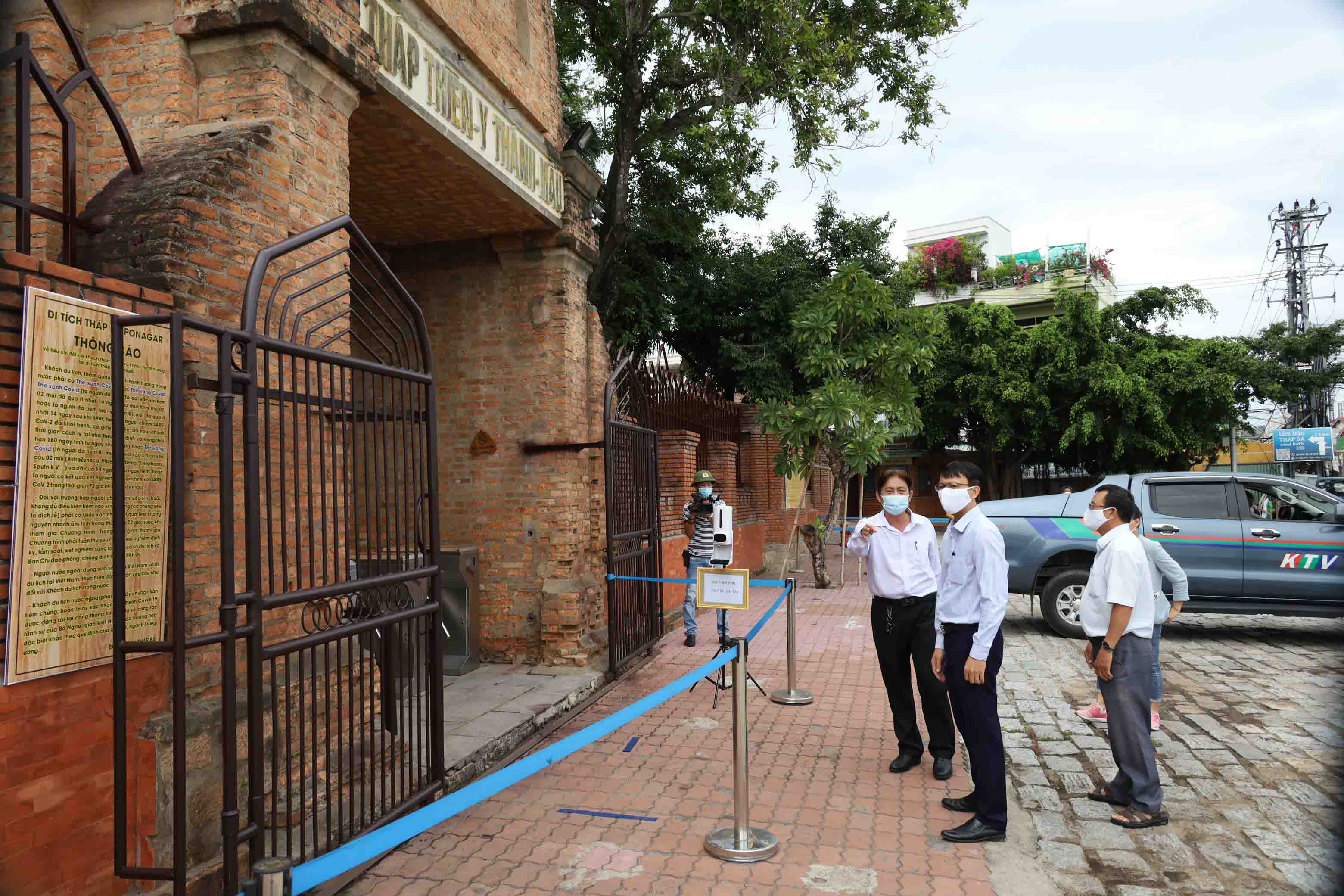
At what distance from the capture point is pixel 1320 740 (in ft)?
18.8

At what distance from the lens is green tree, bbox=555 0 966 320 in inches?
410

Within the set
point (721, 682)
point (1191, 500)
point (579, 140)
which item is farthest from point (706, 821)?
point (1191, 500)

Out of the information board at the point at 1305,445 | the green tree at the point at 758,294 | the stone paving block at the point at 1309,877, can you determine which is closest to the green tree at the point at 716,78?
the green tree at the point at 758,294

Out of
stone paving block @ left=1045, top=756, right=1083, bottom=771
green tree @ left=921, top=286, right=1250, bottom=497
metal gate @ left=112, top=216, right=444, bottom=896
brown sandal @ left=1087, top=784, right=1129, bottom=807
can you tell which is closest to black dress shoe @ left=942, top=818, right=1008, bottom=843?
brown sandal @ left=1087, top=784, right=1129, bottom=807

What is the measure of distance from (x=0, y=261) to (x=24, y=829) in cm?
189

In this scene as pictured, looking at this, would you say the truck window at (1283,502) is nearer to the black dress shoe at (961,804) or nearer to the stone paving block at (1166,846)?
the stone paving block at (1166,846)

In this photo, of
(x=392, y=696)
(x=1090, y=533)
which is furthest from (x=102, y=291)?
(x=1090, y=533)

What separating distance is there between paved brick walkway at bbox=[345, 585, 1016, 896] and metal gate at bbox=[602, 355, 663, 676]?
1.34 m

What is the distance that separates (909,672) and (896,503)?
1.04 m

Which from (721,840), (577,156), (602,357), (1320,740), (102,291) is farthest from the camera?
(602,357)

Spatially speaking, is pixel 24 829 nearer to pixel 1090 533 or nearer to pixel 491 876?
pixel 491 876

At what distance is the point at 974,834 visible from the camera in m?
4.05

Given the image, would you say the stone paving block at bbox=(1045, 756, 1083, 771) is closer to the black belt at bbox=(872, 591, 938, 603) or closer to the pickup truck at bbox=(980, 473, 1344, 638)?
the black belt at bbox=(872, 591, 938, 603)

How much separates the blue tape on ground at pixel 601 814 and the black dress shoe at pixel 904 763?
1.60 m
